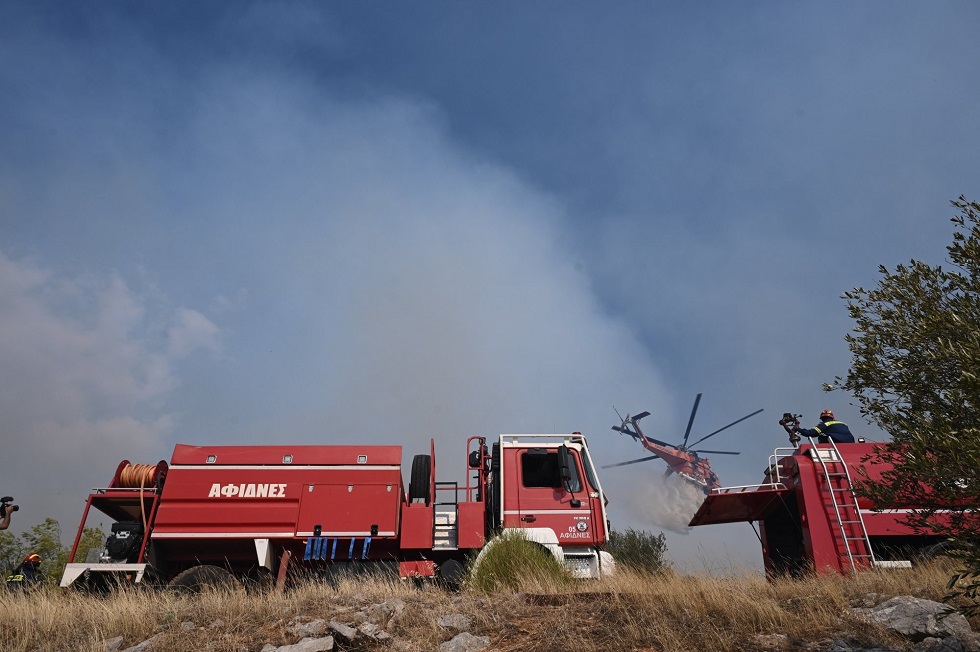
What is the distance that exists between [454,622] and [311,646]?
1626mm

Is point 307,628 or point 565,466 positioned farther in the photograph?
point 565,466

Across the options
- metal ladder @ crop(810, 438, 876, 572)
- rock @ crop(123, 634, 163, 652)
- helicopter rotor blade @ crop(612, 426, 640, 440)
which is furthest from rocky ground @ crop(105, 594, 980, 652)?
helicopter rotor blade @ crop(612, 426, 640, 440)

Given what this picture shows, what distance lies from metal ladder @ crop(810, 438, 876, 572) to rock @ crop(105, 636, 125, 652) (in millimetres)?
10830

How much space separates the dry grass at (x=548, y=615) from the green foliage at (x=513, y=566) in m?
0.54

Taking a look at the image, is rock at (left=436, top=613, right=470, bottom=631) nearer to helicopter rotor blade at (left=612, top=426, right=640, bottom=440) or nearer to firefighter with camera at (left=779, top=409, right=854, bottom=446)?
firefighter with camera at (left=779, top=409, right=854, bottom=446)

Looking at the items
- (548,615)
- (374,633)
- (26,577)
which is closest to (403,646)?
(374,633)

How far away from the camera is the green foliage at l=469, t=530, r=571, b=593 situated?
10.2 meters

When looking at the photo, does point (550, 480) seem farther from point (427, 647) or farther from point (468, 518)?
point (427, 647)

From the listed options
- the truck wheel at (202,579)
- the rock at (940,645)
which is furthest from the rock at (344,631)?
the rock at (940,645)

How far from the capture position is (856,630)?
6969mm

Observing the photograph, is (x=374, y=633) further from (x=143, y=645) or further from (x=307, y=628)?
(x=143, y=645)

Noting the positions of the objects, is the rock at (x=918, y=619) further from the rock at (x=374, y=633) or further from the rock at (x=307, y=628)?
the rock at (x=307, y=628)

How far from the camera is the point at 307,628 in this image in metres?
7.84

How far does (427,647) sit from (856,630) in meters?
4.49
